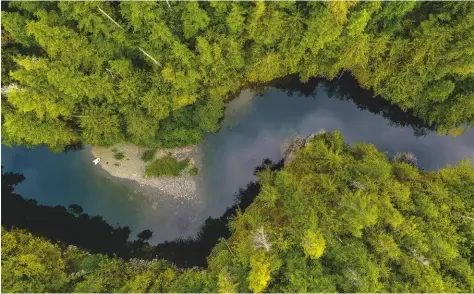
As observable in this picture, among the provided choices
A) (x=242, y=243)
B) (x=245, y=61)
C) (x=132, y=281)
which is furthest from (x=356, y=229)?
(x=132, y=281)

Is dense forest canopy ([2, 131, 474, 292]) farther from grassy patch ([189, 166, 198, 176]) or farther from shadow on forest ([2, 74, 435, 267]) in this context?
grassy patch ([189, 166, 198, 176])

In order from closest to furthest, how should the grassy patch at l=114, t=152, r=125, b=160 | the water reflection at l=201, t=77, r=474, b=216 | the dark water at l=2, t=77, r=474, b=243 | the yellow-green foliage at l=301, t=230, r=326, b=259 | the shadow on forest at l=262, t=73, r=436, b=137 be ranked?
the yellow-green foliage at l=301, t=230, r=326, b=259 → the grassy patch at l=114, t=152, r=125, b=160 → the dark water at l=2, t=77, r=474, b=243 → the water reflection at l=201, t=77, r=474, b=216 → the shadow on forest at l=262, t=73, r=436, b=137

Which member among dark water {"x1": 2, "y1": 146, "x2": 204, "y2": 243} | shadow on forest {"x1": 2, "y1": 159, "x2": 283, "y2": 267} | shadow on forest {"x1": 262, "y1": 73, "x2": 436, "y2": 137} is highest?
shadow on forest {"x1": 262, "y1": 73, "x2": 436, "y2": 137}

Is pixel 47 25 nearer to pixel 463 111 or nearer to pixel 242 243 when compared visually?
pixel 242 243

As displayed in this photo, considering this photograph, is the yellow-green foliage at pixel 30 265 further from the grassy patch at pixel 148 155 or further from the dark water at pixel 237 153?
the grassy patch at pixel 148 155

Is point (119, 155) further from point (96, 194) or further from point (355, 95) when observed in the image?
point (355, 95)

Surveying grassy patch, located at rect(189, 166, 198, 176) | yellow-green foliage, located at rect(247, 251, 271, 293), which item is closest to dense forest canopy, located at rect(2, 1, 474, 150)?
grassy patch, located at rect(189, 166, 198, 176)

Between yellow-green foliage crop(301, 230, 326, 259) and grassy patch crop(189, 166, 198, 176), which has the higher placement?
yellow-green foliage crop(301, 230, 326, 259)
